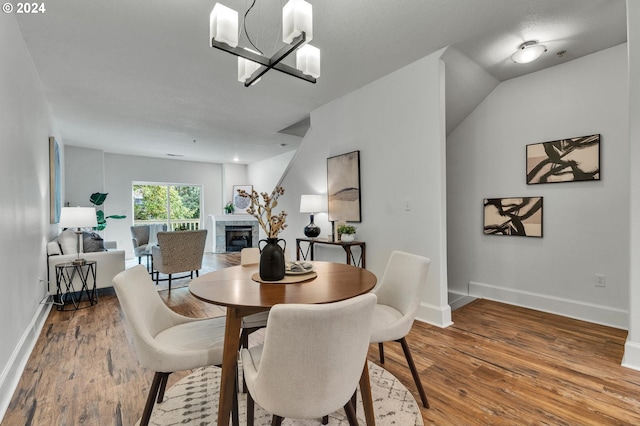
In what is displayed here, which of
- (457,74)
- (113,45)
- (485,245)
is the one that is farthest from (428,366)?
(113,45)

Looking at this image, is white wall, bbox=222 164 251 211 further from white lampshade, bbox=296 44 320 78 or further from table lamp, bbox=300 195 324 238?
white lampshade, bbox=296 44 320 78

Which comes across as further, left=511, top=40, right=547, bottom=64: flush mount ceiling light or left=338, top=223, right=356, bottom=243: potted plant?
left=338, top=223, right=356, bottom=243: potted plant

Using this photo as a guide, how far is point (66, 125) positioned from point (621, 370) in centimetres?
718

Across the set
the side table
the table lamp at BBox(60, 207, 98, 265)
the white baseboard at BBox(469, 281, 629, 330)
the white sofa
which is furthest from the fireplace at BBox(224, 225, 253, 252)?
the white baseboard at BBox(469, 281, 629, 330)

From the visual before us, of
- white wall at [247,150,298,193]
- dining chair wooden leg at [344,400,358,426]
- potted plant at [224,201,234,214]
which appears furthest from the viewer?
potted plant at [224,201,234,214]

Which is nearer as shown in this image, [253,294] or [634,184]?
[253,294]

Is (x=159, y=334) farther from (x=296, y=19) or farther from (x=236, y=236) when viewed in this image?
(x=236, y=236)

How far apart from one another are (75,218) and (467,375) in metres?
4.22

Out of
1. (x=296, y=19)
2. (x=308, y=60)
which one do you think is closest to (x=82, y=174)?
(x=308, y=60)

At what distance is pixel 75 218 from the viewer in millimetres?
3461

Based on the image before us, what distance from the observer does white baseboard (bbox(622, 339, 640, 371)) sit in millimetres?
2008

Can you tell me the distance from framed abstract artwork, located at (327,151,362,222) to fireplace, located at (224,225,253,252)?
471 centimetres

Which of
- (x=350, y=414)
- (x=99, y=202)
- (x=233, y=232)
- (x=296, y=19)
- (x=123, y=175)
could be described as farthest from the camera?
(x=233, y=232)

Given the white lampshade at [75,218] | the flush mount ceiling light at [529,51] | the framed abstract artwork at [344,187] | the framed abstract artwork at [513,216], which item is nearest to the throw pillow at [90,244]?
the white lampshade at [75,218]
